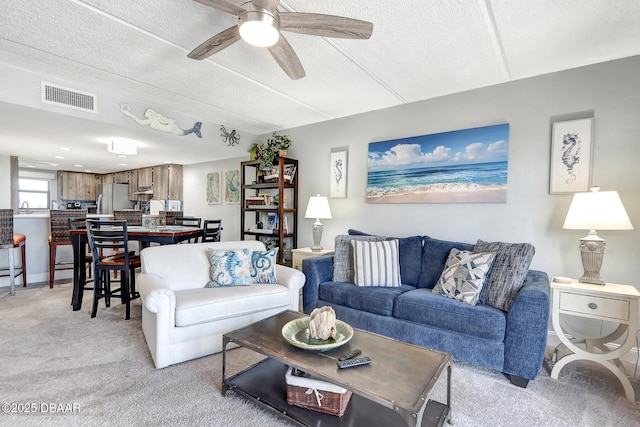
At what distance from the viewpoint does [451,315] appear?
86.1 inches

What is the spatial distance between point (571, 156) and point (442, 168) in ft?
3.39

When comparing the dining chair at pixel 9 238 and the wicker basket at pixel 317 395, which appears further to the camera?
the dining chair at pixel 9 238

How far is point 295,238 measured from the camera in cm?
453

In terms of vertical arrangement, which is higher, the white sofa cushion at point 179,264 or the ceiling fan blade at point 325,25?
the ceiling fan blade at point 325,25

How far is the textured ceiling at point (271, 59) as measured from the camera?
1868 millimetres

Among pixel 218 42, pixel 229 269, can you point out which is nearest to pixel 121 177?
pixel 229 269

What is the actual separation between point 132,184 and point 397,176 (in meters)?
7.39

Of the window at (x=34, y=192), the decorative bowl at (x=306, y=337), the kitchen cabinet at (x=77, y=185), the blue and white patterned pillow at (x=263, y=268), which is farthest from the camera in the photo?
the kitchen cabinet at (x=77, y=185)

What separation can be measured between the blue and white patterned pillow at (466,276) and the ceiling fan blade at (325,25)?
182 cm

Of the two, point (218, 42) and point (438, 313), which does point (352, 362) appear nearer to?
point (438, 313)

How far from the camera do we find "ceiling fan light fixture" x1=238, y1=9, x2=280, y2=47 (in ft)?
5.31

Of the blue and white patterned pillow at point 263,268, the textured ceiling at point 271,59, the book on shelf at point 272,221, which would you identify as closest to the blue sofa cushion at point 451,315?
the blue and white patterned pillow at point 263,268

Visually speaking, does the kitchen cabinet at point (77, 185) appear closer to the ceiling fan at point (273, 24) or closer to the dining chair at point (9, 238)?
the dining chair at point (9, 238)

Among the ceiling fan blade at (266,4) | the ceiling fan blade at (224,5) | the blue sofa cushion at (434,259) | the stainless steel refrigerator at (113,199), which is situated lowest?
the blue sofa cushion at (434,259)
